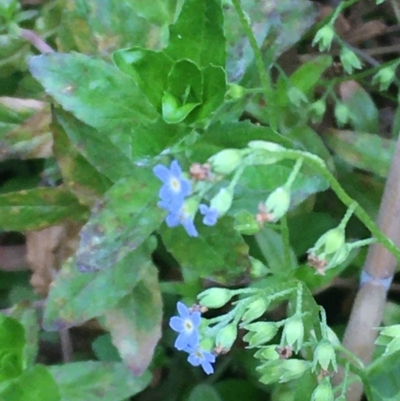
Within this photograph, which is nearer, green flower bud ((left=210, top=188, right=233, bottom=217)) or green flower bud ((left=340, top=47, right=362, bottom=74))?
green flower bud ((left=210, top=188, right=233, bottom=217))

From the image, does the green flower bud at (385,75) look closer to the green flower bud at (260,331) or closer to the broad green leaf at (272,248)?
the broad green leaf at (272,248)

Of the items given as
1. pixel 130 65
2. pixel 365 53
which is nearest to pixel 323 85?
pixel 365 53

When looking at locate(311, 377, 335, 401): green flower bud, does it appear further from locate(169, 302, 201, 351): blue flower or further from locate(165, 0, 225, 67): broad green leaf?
locate(165, 0, 225, 67): broad green leaf

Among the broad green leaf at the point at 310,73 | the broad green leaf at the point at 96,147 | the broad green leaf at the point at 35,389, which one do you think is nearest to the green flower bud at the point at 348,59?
the broad green leaf at the point at 310,73

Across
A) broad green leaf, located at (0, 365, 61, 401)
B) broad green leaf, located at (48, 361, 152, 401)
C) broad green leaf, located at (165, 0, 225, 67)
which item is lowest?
broad green leaf, located at (48, 361, 152, 401)

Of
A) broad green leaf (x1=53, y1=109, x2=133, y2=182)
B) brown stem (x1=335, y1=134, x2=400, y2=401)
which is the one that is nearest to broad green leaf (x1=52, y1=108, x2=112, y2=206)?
broad green leaf (x1=53, y1=109, x2=133, y2=182)

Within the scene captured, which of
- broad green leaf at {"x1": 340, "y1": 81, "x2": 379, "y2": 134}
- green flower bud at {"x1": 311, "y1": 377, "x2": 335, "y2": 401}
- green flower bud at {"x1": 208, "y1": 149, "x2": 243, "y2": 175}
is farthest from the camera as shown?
broad green leaf at {"x1": 340, "y1": 81, "x2": 379, "y2": 134}
